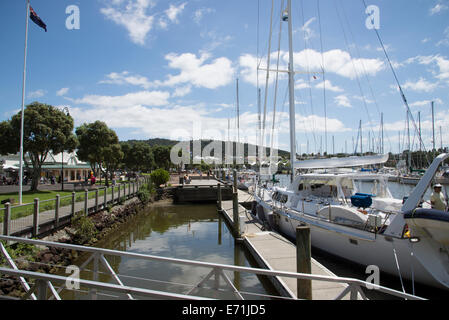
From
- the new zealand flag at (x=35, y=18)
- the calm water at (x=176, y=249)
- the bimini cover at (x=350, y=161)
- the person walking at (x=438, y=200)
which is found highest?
the new zealand flag at (x=35, y=18)

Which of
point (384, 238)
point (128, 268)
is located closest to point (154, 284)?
point (128, 268)

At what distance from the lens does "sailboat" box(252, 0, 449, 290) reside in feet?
25.6

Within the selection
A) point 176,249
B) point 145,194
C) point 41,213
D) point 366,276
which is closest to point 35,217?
point 41,213

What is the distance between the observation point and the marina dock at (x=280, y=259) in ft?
24.8

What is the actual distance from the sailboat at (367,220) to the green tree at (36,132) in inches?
787

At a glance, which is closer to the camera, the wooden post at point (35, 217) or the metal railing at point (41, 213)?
the metal railing at point (41, 213)

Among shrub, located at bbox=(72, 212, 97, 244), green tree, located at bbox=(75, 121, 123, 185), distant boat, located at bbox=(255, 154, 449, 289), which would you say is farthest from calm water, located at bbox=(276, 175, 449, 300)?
green tree, located at bbox=(75, 121, 123, 185)

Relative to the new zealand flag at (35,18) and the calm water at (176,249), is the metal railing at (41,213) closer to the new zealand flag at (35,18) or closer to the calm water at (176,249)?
the calm water at (176,249)

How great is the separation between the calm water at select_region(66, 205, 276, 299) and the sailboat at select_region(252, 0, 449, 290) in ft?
10.0

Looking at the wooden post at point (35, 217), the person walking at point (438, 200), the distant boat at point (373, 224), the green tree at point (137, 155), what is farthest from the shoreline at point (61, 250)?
the green tree at point (137, 155)

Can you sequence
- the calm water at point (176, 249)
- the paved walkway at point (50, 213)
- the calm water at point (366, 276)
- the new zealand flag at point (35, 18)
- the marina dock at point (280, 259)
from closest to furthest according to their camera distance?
the marina dock at point (280, 259)
the calm water at point (366, 276)
the paved walkway at point (50, 213)
the calm water at point (176, 249)
the new zealand flag at point (35, 18)

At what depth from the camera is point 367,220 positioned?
9.54 meters

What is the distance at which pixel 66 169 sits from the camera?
150ft

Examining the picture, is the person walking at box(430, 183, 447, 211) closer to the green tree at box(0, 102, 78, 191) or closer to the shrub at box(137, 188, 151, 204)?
the shrub at box(137, 188, 151, 204)
